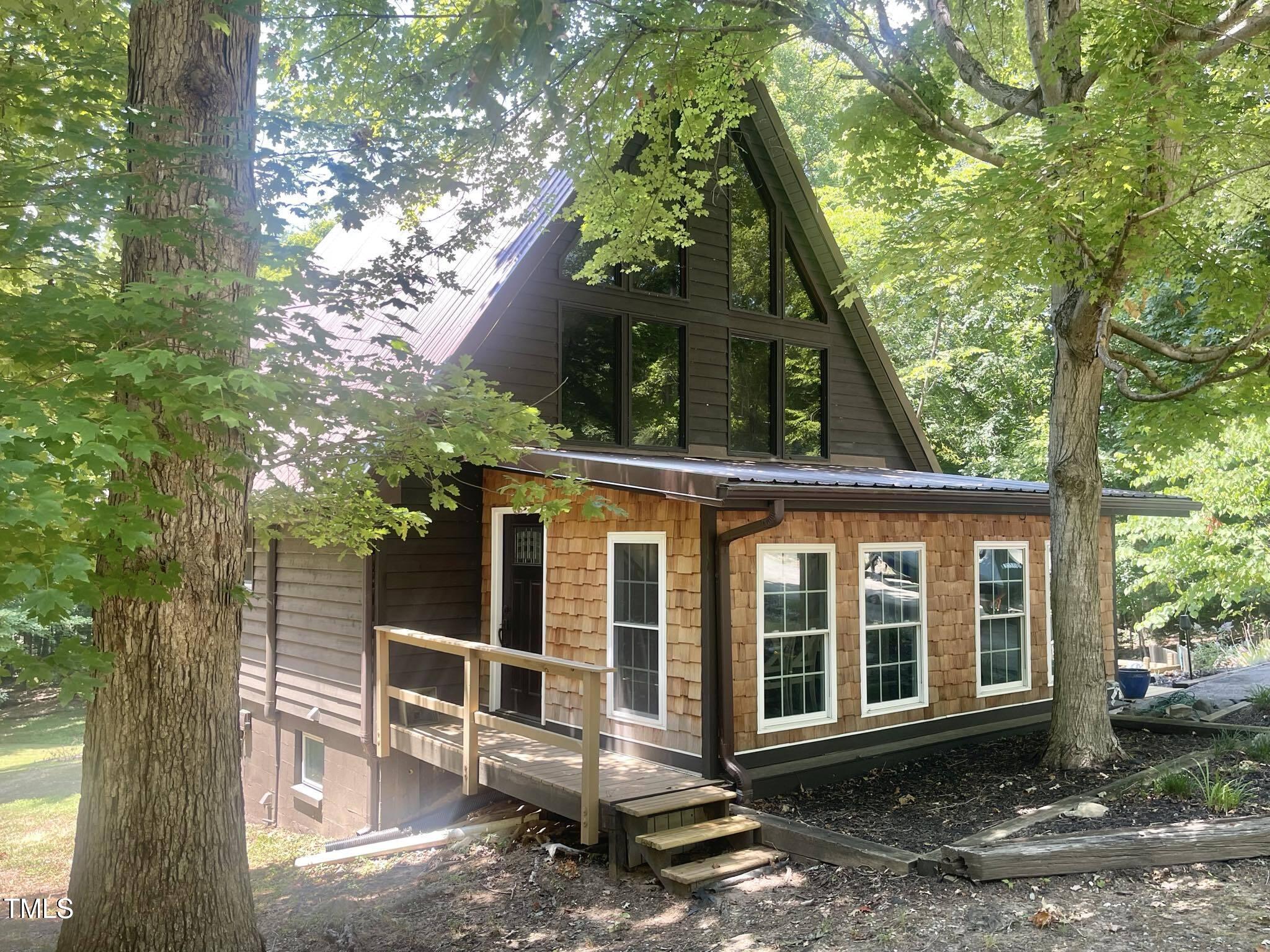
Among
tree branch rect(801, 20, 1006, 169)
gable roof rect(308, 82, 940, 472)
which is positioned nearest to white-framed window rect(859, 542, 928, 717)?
gable roof rect(308, 82, 940, 472)

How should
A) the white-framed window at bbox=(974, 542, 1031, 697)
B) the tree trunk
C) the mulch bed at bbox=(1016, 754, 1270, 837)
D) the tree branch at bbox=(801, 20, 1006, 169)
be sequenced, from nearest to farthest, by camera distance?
the mulch bed at bbox=(1016, 754, 1270, 837)
the tree trunk
the tree branch at bbox=(801, 20, 1006, 169)
the white-framed window at bbox=(974, 542, 1031, 697)

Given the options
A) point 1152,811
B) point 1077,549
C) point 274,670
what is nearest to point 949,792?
point 1152,811

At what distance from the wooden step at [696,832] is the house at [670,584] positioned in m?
0.17

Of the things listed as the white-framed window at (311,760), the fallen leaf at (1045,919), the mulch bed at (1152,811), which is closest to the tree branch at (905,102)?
the mulch bed at (1152,811)

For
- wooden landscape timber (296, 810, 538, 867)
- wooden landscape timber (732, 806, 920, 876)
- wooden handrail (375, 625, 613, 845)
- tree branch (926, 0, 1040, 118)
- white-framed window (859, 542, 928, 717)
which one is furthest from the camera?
white-framed window (859, 542, 928, 717)

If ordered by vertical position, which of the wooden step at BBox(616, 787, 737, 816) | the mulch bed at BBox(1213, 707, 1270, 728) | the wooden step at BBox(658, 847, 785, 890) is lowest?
the wooden step at BBox(658, 847, 785, 890)

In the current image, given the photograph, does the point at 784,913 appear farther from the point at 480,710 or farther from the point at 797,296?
the point at 797,296

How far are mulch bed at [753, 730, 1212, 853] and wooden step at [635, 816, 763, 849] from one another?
0.60 m

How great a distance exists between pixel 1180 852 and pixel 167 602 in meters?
5.97

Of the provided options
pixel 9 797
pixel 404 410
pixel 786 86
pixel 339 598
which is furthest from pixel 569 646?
pixel 786 86

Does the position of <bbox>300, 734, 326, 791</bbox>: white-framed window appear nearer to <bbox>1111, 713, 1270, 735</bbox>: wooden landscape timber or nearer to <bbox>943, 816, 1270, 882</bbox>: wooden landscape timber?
<bbox>943, 816, 1270, 882</bbox>: wooden landscape timber

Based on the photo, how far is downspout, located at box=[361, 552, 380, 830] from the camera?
354 inches

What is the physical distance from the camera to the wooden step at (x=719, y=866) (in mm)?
5841

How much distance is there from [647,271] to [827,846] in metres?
7.18
